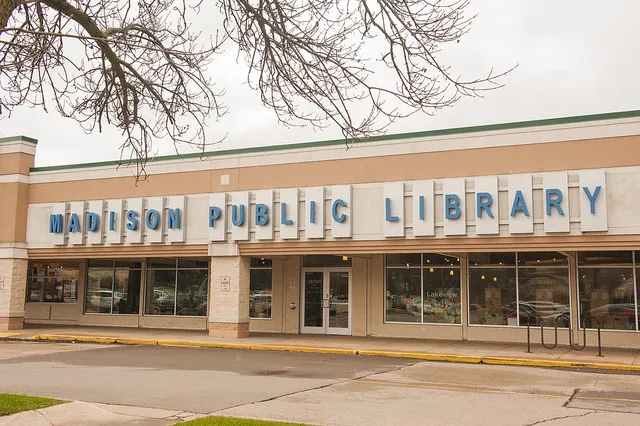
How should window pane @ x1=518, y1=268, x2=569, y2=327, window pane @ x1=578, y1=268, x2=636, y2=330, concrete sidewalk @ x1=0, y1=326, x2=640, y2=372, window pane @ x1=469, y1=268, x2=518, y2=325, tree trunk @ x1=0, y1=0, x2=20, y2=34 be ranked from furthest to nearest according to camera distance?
1. window pane @ x1=469, y1=268, x2=518, y2=325
2. window pane @ x1=518, y1=268, x2=569, y2=327
3. window pane @ x1=578, y1=268, x2=636, y2=330
4. concrete sidewalk @ x1=0, y1=326, x2=640, y2=372
5. tree trunk @ x1=0, y1=0, x2=20, y2=34

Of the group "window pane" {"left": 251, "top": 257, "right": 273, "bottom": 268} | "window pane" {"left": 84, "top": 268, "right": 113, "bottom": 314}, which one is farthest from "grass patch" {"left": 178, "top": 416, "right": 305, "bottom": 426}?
"window pane" {"left": 84, "top": 268, "right": 113, "bottom": 314}

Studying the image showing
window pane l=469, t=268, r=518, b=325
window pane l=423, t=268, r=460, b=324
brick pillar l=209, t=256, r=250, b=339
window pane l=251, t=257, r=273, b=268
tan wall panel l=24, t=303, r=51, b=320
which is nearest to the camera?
window pane l=469, t=268, r=518, b=325

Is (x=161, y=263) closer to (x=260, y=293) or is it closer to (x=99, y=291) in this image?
(x=99, y=291)

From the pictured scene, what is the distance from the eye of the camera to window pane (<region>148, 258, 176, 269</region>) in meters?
27.6

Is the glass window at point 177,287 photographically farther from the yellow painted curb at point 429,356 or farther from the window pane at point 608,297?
the window pane at point 608,297

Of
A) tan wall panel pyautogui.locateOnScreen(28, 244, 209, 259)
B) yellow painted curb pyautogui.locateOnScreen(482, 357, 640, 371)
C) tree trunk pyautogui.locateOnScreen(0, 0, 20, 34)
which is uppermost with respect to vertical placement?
tree trunk pyautogui.locateOnScreen(0, 0, 20, 34)

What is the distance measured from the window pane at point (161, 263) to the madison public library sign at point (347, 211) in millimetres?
3295

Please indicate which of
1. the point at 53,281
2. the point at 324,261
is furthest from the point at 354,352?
the point at 53,281

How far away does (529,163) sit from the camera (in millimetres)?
18938

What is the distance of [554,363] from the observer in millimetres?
16234

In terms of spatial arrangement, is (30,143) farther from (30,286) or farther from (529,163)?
(529,163)

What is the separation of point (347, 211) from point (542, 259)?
6.33m

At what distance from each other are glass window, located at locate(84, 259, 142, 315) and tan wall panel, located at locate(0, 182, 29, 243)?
12.4ft

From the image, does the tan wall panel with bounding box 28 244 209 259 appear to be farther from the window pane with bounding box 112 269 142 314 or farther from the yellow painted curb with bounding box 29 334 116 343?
the yellow painted curb with bounding box 29 334 116 343
